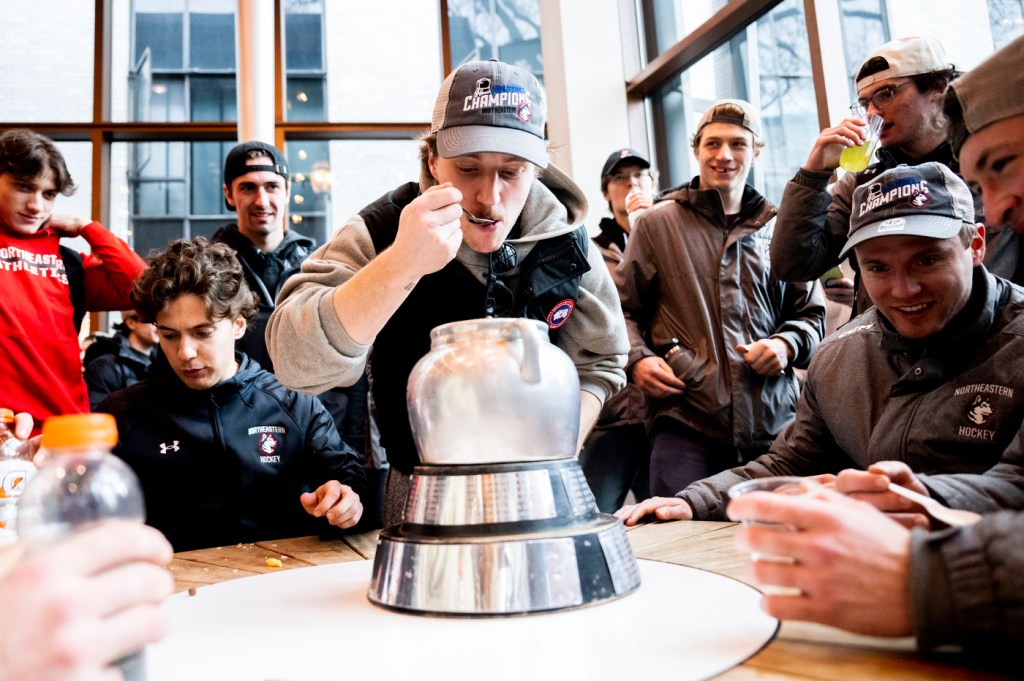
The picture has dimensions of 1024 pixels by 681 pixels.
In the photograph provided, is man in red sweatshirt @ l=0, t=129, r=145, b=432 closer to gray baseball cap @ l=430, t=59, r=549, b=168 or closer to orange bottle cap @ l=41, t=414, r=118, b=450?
gray baseball cap @ l=430, t=59, r=549, b=168

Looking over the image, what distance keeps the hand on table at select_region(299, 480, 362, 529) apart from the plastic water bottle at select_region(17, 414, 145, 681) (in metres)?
0.77

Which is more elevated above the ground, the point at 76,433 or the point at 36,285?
the point at 36,285

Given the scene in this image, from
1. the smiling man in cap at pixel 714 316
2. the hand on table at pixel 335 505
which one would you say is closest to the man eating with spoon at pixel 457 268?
the hand on table at pixel 335 505

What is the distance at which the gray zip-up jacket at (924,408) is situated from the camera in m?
1.24

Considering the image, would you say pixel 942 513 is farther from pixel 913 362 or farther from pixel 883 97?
pixel 883 97

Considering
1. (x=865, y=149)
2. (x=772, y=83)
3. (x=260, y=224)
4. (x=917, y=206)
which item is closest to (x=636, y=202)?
(x=772, y=83)

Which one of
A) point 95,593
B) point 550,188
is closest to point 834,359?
point 550,188

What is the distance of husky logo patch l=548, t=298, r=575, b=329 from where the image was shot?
1.41 meters

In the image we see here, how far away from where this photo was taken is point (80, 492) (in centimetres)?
55

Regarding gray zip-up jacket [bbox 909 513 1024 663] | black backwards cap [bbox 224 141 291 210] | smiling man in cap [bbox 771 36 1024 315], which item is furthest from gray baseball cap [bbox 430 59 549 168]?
black backwards cap [bbox 224 141 291 210]

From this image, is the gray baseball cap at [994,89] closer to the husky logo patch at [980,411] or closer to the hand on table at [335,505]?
the husky logo patch at [980,411]

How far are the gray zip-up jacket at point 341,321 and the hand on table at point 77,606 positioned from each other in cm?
65

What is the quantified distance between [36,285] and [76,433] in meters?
2.15

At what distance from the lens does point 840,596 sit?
63 cm
